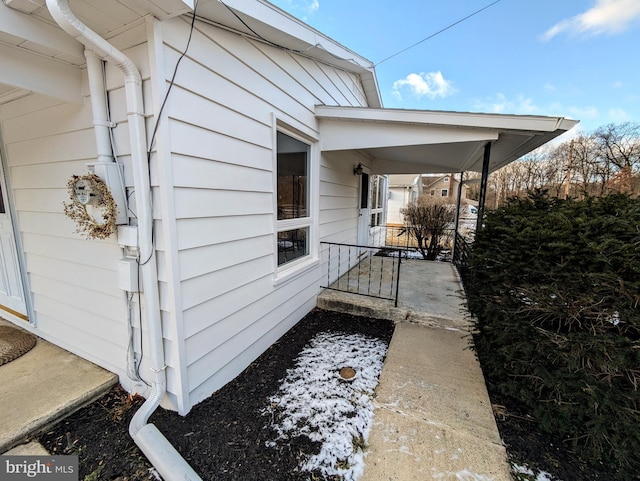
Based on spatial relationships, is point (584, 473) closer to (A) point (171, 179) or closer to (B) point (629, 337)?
(B) point (629, 337)

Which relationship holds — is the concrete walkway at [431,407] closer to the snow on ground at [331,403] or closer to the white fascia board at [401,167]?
the snow on ground at [331,403]

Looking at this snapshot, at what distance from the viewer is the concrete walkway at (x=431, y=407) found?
157 cm

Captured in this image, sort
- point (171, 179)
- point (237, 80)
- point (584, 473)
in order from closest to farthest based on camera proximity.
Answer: point (584, 473), point (171, 179), point (237, 80)

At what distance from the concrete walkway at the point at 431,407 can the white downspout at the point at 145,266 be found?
1155 millimetres

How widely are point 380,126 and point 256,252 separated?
2.12 meters

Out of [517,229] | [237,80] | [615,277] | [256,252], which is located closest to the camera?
[615,277]

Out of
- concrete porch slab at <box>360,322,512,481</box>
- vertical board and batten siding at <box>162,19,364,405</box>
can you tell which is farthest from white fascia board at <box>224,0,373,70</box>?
concrete porch slab at <box>360,322,512,481</box>

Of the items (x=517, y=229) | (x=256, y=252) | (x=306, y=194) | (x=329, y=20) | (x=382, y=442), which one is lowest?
(x=382, y=442)

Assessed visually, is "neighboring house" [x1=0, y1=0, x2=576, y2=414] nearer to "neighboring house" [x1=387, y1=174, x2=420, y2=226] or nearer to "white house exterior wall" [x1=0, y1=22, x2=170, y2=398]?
"white house exterior wall" [x1=0, y1=22, x2=170, y2=398]

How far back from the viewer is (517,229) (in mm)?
1923

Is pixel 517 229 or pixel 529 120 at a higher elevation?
pixel 529 120

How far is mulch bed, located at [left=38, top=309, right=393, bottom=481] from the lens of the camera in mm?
1548

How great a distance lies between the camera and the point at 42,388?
6.58 feet

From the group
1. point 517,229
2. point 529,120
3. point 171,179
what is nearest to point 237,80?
point 171,179
